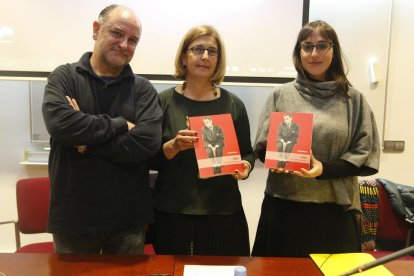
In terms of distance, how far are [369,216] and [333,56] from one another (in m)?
1.42

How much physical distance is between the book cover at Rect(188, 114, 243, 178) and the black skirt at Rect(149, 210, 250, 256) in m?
0.28

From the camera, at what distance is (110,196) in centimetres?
157

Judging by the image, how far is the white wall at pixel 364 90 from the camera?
312cm

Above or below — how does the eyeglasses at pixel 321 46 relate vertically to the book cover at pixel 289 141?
above

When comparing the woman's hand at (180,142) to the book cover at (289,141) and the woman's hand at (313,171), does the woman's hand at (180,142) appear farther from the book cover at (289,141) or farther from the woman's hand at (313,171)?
the woman's hand at (313,171)

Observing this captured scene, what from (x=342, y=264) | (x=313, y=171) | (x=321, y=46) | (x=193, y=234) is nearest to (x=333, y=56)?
(x=321, y=46)

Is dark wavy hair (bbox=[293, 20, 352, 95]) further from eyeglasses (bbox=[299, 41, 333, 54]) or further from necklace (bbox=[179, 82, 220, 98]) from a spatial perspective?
necklace (bbox=[179, 82, 220, 98])

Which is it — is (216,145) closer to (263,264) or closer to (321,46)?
(263,264)

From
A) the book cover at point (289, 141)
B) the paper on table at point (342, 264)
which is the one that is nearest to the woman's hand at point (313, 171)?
the book cover at point (289, 141)

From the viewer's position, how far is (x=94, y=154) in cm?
156

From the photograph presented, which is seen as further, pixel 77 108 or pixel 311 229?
pixel 311 229

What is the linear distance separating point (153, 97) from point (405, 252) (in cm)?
130

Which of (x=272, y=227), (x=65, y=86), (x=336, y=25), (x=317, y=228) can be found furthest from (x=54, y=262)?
(x=336, y=25)

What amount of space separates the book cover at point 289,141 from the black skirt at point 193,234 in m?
0.39
